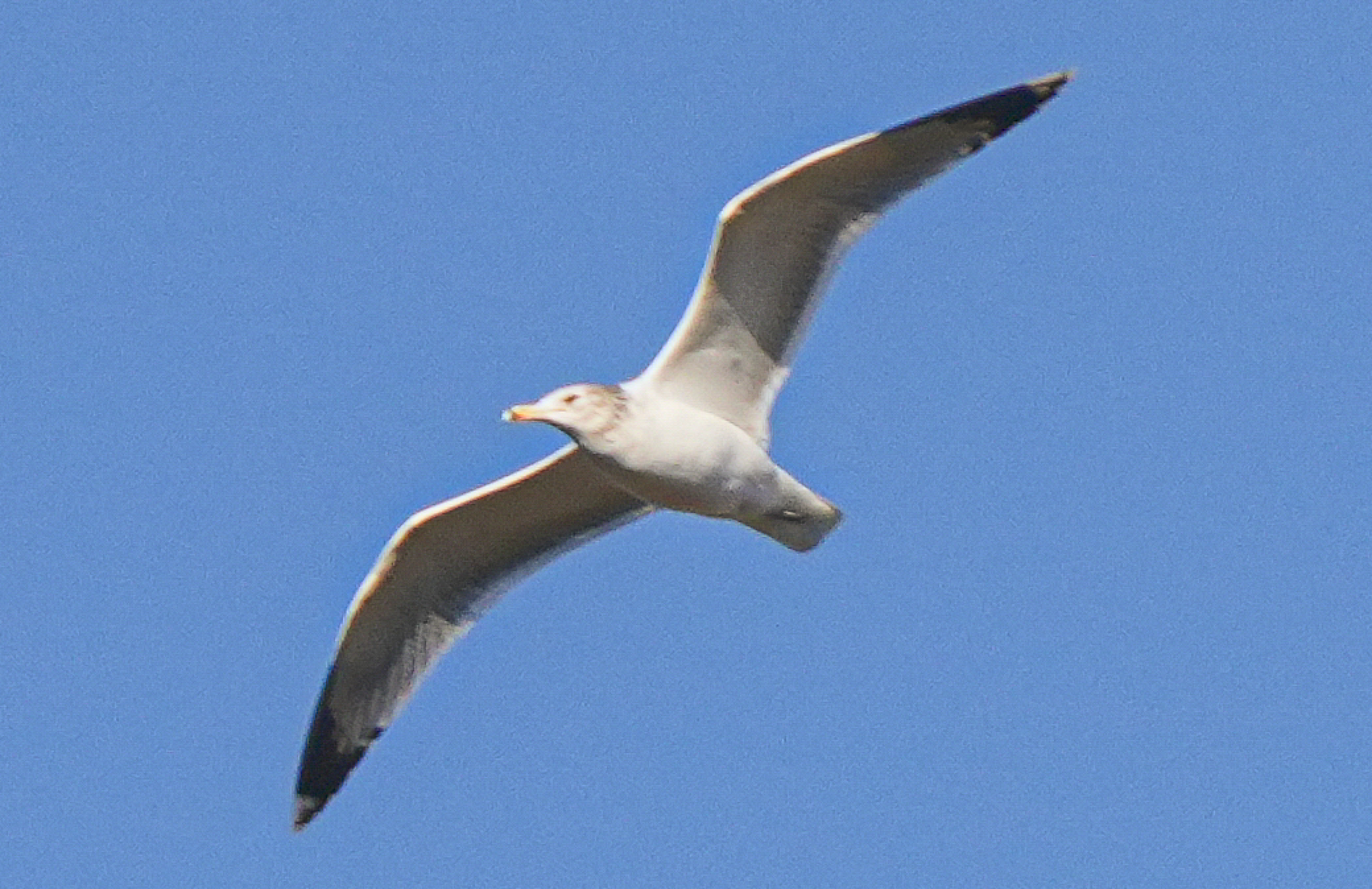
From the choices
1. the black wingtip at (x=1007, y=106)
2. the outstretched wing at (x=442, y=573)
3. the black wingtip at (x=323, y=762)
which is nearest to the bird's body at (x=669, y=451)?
the outstretched wing at (x=442, y=573)

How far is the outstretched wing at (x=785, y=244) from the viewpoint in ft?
45.7

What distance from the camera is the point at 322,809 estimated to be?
16.3 m

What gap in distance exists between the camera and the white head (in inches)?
543

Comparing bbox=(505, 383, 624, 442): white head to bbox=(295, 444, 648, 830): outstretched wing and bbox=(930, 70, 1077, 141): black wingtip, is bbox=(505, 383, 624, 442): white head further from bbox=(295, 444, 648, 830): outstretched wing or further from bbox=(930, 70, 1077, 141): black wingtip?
bbox=(930, 70, 1077, 141): black wingtip

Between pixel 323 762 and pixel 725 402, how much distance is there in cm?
345

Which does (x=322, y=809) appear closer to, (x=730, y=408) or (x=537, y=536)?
(x=537, y=536)

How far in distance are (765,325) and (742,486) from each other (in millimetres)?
815

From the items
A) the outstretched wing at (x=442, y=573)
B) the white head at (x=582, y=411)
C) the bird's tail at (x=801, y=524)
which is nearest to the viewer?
the white head at (x=582, y=411)

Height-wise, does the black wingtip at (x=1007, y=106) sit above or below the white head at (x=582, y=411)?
above

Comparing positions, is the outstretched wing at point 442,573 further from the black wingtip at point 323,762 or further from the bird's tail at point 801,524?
the bird's tail at point 801,524

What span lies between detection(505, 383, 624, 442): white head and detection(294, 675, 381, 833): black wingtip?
2759 millimetres

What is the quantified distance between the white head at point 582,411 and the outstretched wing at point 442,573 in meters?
0.96

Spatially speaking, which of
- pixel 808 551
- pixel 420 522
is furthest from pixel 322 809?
pixel 808 551

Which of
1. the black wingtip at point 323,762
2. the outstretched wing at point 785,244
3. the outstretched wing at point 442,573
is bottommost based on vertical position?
the black wingtip at point 323,762
